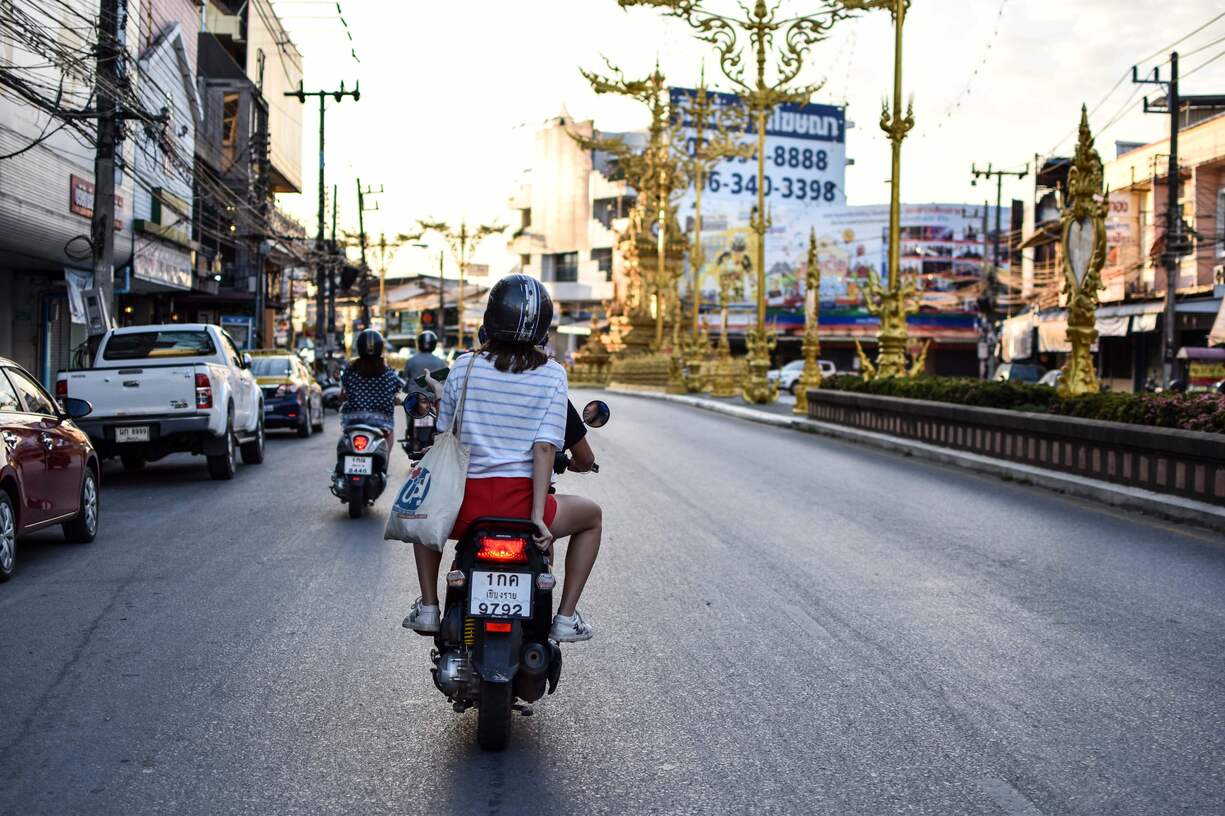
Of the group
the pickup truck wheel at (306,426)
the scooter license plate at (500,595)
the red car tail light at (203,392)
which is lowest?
the pickup truck wheel at (306,426)

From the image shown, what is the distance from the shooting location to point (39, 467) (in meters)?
9.74

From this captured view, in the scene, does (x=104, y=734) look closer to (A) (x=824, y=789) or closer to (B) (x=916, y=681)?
(A) (x=824, y=789)

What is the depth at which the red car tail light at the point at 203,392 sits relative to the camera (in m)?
15.9

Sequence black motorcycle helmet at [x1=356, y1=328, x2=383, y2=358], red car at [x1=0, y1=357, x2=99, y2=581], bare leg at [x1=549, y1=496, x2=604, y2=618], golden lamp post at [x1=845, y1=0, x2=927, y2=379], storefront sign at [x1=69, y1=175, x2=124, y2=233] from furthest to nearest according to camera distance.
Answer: storefront sign at [x1=69, y1=175, x2=124, y2=233] → golden lamp post at [x1=845, y1=0, x2=927, y2=379] → black motorcycle helmet at [x1=356, y1=328, x2=383, y2=358] → red car at [x1=0, y1=357, x2=99, y2=581] → bare leg at [x1=549, y1=496, x2=604, y2=618]

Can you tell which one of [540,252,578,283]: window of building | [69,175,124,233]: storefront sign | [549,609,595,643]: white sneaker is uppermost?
[540,252,578,283]: window of building

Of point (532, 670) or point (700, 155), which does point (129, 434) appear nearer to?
point (532, 670)

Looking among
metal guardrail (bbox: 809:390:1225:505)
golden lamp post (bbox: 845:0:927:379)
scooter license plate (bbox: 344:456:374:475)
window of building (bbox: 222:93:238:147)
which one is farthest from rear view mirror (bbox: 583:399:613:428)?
window of building (bbox: 222:93:238:147)

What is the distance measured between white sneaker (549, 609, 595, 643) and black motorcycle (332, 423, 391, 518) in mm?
7524

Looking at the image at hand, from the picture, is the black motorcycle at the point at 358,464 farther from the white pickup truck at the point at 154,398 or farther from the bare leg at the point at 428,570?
the bare leg at the point at 428,570

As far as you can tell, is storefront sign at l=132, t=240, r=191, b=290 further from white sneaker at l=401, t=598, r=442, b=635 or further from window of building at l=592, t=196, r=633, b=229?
window of building at l=592, t=196, r=633, b=229

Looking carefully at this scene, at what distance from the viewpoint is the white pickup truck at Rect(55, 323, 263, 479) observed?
15.7 m

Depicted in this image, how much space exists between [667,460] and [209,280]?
3046 centimetres

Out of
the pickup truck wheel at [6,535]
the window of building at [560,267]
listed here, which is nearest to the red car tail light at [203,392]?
the pickup truck wheel at [6,535]

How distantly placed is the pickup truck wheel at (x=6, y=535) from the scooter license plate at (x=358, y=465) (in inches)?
142
